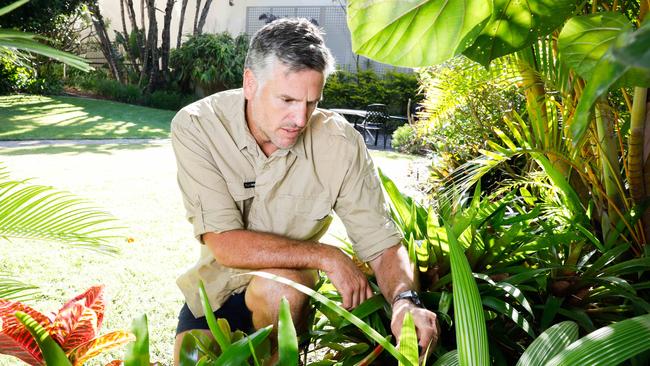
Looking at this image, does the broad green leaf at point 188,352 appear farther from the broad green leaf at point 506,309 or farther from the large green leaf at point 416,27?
the broad green leaf at point 506,309

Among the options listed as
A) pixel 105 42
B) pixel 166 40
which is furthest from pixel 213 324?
pixel 105 42

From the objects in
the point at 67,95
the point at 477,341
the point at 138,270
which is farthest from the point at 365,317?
the point at 67,95

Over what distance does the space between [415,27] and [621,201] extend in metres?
1.76

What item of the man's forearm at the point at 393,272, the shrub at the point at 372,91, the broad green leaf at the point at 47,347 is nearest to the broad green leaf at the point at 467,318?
the broad green leaf at the point at 47,347

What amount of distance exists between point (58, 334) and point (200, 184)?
989 mm

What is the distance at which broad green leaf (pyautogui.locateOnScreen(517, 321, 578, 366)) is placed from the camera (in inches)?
42.4

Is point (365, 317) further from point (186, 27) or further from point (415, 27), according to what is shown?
point (186, 27)

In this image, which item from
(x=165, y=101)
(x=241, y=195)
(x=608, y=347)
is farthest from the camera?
(x=165, y=101)

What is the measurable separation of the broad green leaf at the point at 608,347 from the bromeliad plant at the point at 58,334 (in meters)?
0.70

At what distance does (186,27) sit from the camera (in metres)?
19.9

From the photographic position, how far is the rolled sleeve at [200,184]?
1.95 metres

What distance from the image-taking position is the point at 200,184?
6.52ft

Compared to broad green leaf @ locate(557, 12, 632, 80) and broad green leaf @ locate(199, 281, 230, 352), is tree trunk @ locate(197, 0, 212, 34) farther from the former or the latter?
broad green leaf @ locate(557, 12, 632, 80)

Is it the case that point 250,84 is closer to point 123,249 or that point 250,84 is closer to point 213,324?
point 213,324
